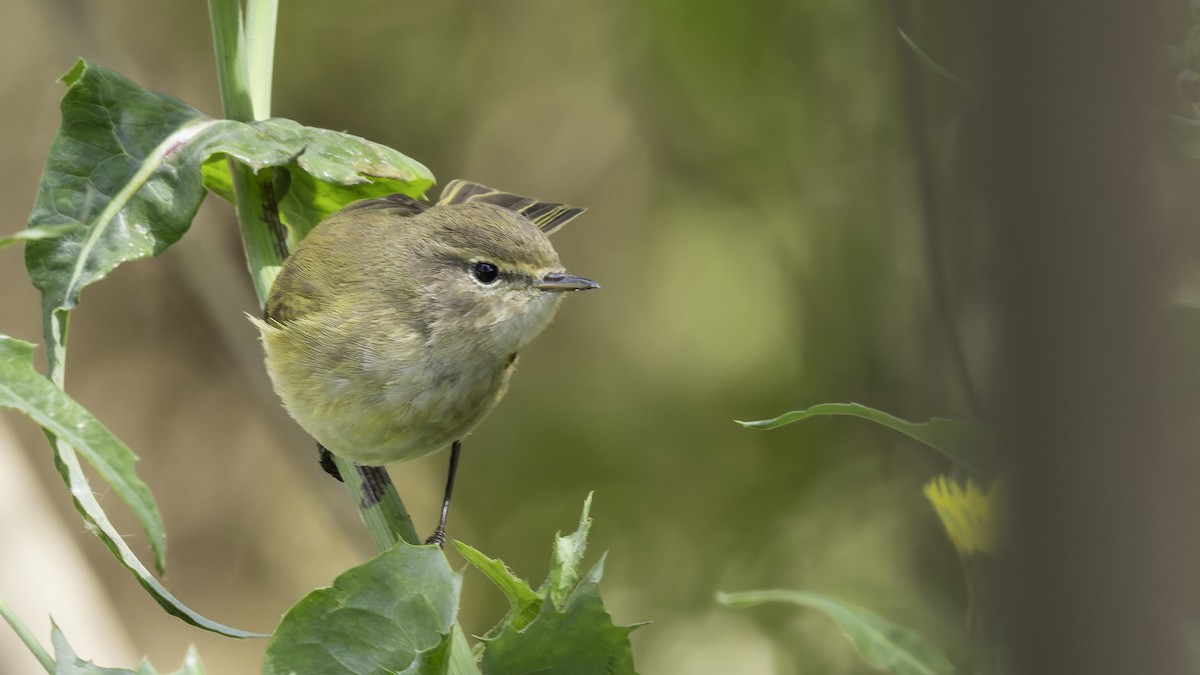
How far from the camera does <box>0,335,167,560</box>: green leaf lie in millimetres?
1100

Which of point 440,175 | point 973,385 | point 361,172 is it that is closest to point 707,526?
point 440,175

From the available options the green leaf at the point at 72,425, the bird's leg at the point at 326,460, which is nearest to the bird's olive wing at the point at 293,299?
the bird's leg at the point at 326,460

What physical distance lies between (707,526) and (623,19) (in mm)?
1617

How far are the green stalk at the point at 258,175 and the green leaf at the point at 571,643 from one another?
0.31 m

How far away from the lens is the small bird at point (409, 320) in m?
2.33

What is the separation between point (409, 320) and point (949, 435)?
5.57ft

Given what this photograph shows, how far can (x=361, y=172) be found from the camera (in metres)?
1.71

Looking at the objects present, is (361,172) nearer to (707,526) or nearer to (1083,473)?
(1083,473)

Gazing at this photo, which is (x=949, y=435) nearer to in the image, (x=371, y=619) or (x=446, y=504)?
(x=371, y=619)

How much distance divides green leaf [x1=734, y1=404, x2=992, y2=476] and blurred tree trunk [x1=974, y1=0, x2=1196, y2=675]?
78 mm

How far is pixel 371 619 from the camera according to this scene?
1244 millimetres

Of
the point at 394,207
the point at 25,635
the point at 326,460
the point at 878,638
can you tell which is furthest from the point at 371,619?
the point at 326,460

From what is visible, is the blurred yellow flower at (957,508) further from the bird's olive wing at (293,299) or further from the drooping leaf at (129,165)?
the bird's olive wing at (293,299)

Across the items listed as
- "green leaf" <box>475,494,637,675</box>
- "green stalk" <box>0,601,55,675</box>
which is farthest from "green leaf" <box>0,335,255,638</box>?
"green leaf" <box>475,494,637,675</box>
